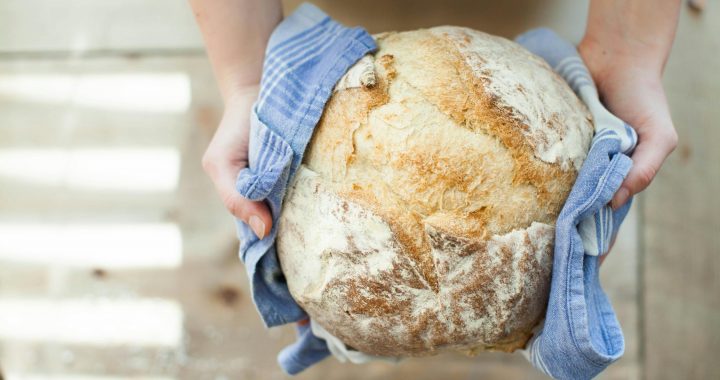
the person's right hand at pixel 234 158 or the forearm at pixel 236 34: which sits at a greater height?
the forearm at pixel 236 34

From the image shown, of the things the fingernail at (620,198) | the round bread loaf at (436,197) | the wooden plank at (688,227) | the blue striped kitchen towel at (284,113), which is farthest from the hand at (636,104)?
the wooden plank at (688,227)

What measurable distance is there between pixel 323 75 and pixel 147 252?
0.94 meters

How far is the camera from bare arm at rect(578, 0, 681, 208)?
45.5 inches

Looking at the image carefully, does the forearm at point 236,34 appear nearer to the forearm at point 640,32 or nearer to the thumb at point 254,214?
the thumb at point 254,214

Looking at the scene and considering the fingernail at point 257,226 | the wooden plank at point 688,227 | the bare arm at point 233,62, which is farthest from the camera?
the wooden plank at point 688,227

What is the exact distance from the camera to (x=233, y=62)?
3.97 feet

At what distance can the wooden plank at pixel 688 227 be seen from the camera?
65.1 inches

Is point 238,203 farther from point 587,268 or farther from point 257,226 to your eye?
point 587,268

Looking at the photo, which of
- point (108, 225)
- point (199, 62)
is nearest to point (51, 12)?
point (199, 62)

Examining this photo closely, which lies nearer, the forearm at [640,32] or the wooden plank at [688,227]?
the forearm at [640,32]

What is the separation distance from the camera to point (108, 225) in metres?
1.77

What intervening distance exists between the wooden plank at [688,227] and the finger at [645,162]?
0.60 metres

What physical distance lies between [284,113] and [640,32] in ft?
2.19

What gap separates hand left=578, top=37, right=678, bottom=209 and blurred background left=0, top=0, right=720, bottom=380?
0.46 m
